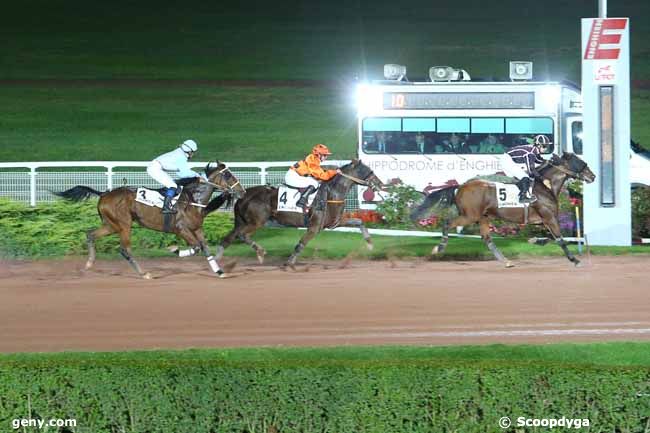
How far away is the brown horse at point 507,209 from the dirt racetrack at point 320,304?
1.54ft

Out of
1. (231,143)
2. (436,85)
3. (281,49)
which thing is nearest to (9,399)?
(436,85)

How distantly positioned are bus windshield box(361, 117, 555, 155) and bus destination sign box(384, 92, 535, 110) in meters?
0.20

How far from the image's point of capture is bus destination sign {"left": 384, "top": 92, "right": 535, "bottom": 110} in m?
22.0

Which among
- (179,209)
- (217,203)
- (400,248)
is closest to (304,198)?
(217,203)

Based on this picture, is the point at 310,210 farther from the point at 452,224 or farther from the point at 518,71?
the point at 518,71

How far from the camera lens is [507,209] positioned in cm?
1723

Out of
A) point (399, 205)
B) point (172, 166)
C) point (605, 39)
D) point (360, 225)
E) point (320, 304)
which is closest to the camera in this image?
point (320, 304)

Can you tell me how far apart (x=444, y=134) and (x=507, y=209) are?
517 cm

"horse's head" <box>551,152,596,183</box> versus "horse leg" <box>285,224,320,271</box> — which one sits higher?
"horse's head" <box>551,152,596,183</box>

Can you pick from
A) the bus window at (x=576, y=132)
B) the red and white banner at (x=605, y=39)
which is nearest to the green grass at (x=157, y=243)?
the red and white banner at (x=605, y=39)

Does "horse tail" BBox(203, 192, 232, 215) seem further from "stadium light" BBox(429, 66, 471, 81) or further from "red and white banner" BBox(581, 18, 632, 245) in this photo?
"stadium light" BBox(429, 66, 471, 81)

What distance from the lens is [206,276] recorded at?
16.4 metres

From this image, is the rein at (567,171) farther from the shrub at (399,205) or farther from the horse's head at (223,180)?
the horse's head at (223,180)

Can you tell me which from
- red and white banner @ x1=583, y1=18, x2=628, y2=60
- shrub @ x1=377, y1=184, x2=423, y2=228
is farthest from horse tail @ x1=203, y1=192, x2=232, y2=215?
red and white banner @ x1=583, y1=18, x2=628, y2=60
